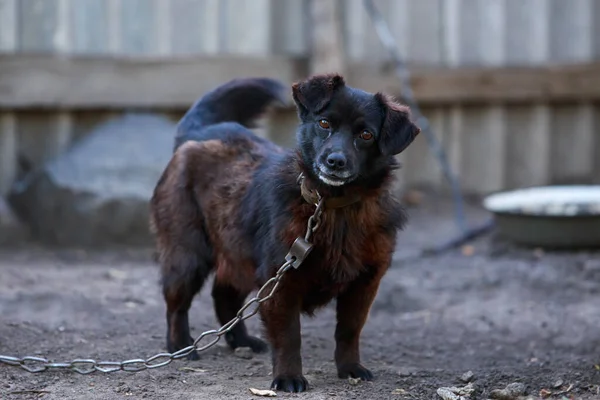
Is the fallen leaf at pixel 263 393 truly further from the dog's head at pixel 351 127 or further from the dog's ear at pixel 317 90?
the dog's ear at pixel 317 90

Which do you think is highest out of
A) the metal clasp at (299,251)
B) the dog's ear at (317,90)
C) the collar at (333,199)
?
the dog's ear at (317,90)

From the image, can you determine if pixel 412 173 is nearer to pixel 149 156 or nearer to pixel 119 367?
pixel 149 156

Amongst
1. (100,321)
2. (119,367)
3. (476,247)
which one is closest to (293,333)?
(119,367)

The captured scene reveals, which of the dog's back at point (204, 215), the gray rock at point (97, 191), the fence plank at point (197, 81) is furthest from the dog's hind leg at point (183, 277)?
the fence plank at point (197, 81)

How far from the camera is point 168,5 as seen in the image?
858cm

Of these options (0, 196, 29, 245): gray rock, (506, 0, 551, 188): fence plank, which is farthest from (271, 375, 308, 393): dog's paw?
(506, 0, 551, 188): fence plank

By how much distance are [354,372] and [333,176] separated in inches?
42.4

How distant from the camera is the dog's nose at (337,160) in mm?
A: 4168

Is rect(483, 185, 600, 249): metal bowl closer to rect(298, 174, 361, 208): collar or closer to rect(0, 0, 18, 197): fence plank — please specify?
rect(298, 174, 361, 208): collar

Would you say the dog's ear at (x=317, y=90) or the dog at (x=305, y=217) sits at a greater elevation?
the dog's ear at (x=317, y=90)

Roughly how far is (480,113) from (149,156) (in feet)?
10.9

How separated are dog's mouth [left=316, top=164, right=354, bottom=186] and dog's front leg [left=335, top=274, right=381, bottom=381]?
58 cm

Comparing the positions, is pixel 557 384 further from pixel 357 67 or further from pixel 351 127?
pixel 357 67

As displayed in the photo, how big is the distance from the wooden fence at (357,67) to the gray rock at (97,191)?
0.33 metres
